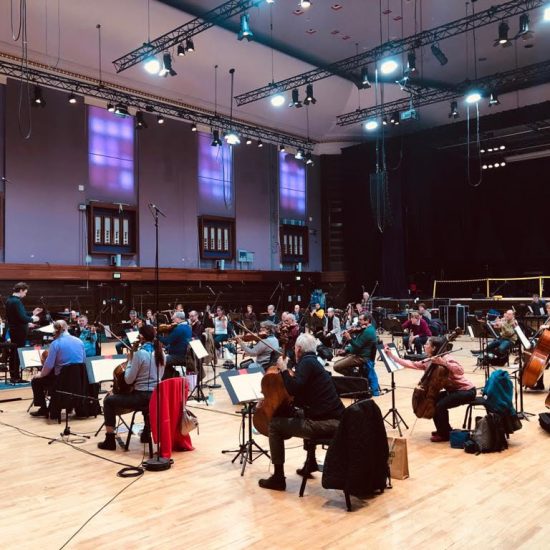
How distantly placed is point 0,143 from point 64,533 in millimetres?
14363

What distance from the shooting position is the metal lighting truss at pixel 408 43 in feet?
42.1

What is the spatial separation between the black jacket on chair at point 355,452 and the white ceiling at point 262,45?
13839mm

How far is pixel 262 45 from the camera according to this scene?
17844 millimetres

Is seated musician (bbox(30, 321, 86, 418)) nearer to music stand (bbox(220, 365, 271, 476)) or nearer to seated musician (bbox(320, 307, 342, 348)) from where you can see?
music stand (bbox(220, 365, 271, 476))

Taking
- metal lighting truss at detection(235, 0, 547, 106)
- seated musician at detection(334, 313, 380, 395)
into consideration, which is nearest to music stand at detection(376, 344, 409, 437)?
seated musician at detection(334, 313, 380, 395)

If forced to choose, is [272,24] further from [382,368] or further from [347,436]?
[347,436]

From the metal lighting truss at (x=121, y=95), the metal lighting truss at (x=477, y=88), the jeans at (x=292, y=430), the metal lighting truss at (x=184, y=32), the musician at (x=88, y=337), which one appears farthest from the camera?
the metal lighting truss at (x=477, y=88)

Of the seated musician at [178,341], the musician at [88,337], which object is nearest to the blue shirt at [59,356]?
the seated musician at [178,341]

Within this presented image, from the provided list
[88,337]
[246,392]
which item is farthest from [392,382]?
[88,337]

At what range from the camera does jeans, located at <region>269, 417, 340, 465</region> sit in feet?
14.9

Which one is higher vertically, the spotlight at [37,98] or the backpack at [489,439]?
the spotlight at [37,98]

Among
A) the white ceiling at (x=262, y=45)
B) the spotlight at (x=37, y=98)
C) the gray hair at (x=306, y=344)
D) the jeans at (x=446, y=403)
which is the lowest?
the jeans at (x=446, y=403)

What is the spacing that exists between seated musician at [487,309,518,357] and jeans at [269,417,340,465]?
246 inches

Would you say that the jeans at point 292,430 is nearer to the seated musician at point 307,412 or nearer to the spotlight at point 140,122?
the seated musician at point 307,412
